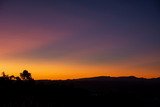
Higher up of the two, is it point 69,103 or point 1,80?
point 1,80

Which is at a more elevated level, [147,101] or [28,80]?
[28,80]

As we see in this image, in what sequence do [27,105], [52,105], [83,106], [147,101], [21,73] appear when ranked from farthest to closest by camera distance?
[147,101]
[21,73]
[83,106]
[52,105]
[27,105]

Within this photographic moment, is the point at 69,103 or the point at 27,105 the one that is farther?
the point at 69,103

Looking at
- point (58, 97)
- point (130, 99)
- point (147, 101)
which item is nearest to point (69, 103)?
point (58, 97)

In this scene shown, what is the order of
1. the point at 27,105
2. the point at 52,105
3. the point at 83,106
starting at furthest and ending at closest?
the point at 83,106 < the point at 52,105 < the point at 27,105

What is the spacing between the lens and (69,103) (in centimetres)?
5328

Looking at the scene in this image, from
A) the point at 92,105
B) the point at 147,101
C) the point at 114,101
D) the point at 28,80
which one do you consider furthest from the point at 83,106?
the point at 147,101

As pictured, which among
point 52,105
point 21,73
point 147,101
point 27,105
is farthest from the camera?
point 147,101

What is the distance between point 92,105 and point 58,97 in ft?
19.2

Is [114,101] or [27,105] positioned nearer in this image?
[27,105]

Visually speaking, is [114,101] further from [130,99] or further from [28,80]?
[28,80]

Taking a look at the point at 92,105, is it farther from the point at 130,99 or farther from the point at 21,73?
the point at 21,73

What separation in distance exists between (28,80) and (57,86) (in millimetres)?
6166

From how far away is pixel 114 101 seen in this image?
2164 inches
